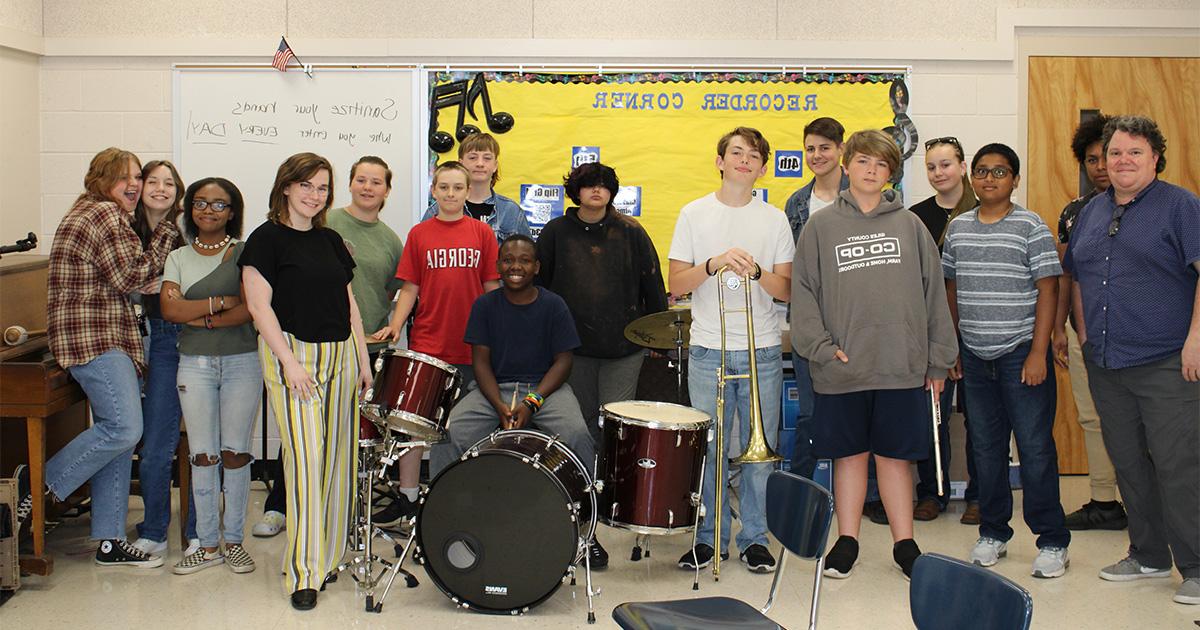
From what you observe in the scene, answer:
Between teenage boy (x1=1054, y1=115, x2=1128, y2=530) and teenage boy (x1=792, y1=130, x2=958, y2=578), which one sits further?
teenage boy (x1=1054, y1=115, x2=1128, y2=530)

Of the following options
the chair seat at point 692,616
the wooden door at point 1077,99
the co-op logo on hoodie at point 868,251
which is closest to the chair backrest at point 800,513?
the chair seat at point 692,616

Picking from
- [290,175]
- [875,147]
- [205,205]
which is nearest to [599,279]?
[875,147]

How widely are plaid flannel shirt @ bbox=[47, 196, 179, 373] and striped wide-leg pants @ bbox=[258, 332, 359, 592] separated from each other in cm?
71

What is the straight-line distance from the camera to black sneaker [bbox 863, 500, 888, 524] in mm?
4867

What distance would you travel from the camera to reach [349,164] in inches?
215

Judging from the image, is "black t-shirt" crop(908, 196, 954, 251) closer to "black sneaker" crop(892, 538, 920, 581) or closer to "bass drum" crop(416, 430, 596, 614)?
"black sneaker" crop(892, 538, 920, 581)

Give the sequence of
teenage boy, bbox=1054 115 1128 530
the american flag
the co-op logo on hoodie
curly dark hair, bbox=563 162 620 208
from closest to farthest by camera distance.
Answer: the co-op logo on hoodie
curly dark hair, bbox=563 162 620 208
teenage boy, bbox=1054 115 1128 530
the american flag

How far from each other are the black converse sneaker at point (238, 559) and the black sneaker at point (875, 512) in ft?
8.77

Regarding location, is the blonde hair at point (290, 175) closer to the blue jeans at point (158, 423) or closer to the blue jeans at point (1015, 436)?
the blue jeans at point (158, 423)

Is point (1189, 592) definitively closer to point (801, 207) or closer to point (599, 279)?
point (801, 207)

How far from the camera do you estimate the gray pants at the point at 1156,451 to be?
11.9 feet

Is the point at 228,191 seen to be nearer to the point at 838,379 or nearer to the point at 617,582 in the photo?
the point at 617,582

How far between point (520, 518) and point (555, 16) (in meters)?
2.99

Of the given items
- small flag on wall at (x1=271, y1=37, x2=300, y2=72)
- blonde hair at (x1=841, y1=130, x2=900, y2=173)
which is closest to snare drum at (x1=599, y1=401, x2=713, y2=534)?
blonde hair at (x1=841, y1=130, x2=900, y2=173)
